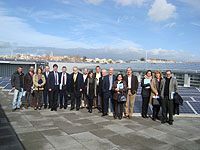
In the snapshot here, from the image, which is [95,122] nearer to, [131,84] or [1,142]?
[131,84]

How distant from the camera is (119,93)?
22.3ft

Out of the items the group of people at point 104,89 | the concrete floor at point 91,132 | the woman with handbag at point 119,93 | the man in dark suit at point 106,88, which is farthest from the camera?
the man in dark suit at point 106,88

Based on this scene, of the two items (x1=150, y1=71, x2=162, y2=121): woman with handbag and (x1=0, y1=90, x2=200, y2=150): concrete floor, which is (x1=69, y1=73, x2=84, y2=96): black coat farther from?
(x1=150, y1=71, x2=162, y2=121): woman with handbag

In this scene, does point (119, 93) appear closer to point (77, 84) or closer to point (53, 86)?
point (77, 84)

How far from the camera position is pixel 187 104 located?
7.79 meters

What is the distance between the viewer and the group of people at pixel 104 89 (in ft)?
21.4

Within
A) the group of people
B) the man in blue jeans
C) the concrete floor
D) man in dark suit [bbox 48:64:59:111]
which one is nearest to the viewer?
the concrete floor

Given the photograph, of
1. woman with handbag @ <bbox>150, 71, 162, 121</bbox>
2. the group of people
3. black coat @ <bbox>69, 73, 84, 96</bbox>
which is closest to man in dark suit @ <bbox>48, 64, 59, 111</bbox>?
the group of people

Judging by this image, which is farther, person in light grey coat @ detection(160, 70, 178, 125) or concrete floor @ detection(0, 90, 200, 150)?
person in light grey coat @ detection(160, 70, 178, 125)

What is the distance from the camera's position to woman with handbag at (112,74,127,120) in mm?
6773

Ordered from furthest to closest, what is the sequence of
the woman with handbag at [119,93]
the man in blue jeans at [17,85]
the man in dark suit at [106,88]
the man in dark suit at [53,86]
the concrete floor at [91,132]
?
the man in dark suit at [53,86]
the man in blue jeans at [17,85]
the man in dark suit at [106,88]
the woman with handbag at [119,93]
the concrete floor at [91,132]

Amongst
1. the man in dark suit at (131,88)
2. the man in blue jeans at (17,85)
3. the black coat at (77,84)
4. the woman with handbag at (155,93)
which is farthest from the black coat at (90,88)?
the man in blue jeans at (17,85)

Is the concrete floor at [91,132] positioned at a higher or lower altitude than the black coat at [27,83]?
lower

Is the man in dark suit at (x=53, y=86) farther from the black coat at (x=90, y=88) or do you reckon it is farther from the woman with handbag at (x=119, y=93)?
the woman with handbag at (x=119, y=93)
